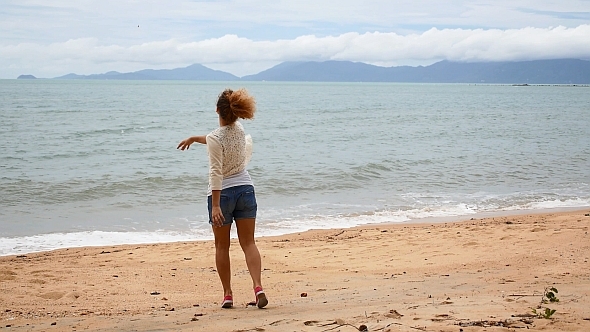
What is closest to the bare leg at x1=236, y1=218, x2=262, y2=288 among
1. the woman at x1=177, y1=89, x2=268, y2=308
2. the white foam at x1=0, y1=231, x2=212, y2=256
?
the woman at x1=177, y1=89, x2=268, y2=308

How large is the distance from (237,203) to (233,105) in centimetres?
83

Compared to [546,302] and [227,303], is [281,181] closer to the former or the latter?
[227,303]

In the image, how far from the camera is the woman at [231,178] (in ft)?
16.4

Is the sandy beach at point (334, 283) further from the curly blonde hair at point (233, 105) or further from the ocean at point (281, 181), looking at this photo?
the ocean at point (281, 181)

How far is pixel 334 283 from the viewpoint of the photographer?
6500 millimetres

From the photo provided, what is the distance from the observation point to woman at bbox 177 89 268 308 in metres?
5.00

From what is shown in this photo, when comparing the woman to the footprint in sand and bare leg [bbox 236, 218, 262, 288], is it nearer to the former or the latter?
bare leg [bbox 236, 218, 262, 288]

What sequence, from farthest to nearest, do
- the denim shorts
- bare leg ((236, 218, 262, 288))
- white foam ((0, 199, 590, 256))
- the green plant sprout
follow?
white foam ((0, 199, 590, 256)) → bare leg ((236, 218, 262, 288)) → the denim shorts → the green plant sprout

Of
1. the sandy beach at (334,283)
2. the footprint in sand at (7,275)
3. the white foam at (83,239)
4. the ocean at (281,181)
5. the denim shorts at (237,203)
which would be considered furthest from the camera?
the ocean at (281,181)

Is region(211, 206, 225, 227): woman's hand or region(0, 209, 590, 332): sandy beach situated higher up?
region(211, 206, 225, 227): woman's hand

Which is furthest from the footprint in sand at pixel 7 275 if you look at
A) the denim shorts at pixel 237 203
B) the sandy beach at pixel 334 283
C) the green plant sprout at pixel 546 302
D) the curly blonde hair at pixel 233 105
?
the green plant sprout at pixel 546 302

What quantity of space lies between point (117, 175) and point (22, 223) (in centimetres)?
568

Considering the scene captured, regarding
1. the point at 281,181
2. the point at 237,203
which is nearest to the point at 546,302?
the point at 237,203

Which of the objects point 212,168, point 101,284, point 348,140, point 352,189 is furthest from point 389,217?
point 348,140
